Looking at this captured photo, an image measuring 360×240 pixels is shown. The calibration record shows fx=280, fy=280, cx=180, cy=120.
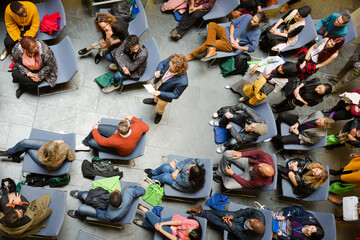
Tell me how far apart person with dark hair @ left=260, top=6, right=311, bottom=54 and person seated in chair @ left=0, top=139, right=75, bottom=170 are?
4.07 metres

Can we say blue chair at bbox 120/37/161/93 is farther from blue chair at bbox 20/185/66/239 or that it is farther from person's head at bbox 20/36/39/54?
blue chair at bbox 20/185/66/239

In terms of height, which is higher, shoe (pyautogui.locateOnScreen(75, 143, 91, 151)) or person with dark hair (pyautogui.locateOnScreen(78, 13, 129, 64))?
person with dark hair (pyautogui.locateOnScreen(78, 13, 129, 64))

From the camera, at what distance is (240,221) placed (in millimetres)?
3857

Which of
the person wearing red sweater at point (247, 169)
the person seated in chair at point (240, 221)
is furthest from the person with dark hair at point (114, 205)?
the person wearing red sweater at point (247, 169)

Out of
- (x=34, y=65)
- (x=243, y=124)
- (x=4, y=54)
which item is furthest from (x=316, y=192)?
(x=4, y=54)

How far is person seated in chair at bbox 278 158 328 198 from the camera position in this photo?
3.91 metres

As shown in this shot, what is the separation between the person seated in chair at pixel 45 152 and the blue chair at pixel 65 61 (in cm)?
95

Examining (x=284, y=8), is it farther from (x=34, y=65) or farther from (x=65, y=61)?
(x=34, y=65)

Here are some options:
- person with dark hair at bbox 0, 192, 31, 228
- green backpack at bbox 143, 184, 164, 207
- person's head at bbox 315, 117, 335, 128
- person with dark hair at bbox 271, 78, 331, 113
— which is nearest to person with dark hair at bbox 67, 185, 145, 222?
green backpack at bbox 143, 184, 164, 207

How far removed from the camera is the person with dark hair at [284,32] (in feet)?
16.5

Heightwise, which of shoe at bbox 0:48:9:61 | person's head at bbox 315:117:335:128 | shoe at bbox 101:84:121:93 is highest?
shoe at bbox 0:48:9:61

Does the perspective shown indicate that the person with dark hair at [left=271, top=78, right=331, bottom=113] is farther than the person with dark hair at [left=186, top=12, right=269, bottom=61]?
No

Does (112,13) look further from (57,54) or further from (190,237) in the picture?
(190,237)

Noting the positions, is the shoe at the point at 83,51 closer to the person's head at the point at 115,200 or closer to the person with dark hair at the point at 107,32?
the person with dark hair at the point at 107,32
